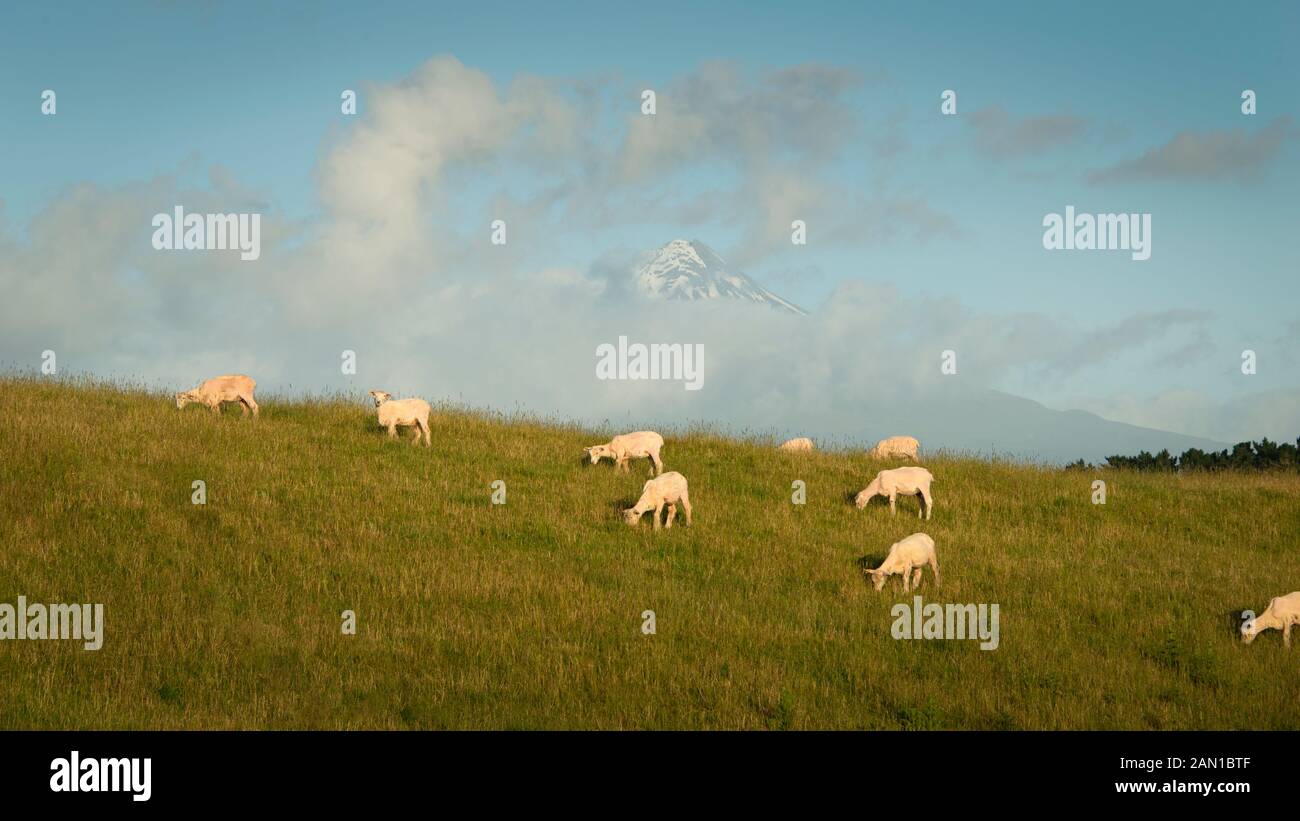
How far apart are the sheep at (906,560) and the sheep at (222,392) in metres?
19.9

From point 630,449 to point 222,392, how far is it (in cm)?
1298

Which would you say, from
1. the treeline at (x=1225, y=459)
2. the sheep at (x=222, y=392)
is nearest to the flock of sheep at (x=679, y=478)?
the sheep at (x=222, y=392)

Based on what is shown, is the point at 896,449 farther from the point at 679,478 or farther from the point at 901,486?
the point at 679,478

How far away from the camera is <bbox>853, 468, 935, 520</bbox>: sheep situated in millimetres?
26234

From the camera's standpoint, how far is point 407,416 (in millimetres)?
30391

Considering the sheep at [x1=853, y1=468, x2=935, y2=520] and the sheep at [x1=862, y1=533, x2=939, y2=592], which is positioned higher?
the sheep at [x1=853, y1=468, x2=935, y2=520]

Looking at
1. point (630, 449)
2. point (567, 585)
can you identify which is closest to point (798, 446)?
point (630, 449)

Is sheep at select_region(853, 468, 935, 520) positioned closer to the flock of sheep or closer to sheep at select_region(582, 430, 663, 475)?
the flock of sheep

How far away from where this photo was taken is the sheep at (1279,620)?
19.8m

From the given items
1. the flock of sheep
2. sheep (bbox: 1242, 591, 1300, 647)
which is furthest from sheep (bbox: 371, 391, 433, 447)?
sheep (bbox: 1242, 591, 1300, 647)

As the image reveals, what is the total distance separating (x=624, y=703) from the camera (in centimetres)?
1609

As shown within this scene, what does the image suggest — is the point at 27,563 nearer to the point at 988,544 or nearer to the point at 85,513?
the point at 85,513

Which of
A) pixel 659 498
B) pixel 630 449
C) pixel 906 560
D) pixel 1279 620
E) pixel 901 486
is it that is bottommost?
pixel 1279 620
